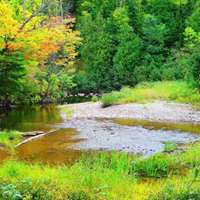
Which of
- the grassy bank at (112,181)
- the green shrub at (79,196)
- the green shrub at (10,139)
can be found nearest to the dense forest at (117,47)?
the green shrub at (10,139)

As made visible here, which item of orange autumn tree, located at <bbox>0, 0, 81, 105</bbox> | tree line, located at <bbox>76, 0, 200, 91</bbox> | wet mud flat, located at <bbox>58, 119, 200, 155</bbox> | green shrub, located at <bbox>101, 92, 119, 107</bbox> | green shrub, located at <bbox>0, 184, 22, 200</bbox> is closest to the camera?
green shrub, located at <bbox>0, 184, 22, 200</bbox>

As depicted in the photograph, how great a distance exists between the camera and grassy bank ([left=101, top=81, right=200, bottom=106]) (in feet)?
101

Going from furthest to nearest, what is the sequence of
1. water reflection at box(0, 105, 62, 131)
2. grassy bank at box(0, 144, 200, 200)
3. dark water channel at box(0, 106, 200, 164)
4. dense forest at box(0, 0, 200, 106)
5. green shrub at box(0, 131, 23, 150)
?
dense forest at box(0, 0, 200, 106)
water reflection at box(0, 105, 62, 131)
green shrub at box(0, 131, 23, 150)
dark water channel at box(0, 106, 200, 164)
grassy bank at box(0, 144, 200, 200)

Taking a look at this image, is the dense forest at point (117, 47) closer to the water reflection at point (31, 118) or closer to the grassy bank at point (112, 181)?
the water reflection at point (31, 118)

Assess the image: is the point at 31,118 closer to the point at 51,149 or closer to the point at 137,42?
the point at 51,149

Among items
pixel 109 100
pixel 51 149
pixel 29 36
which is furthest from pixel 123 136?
pixel 109 100

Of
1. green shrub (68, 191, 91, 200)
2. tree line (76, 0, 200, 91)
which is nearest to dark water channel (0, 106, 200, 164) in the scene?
green shrub (68, 191, 91, 200)

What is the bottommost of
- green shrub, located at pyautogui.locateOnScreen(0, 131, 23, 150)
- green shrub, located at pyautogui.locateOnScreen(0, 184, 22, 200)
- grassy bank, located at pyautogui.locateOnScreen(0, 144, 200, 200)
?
green shrub, located at pyautogui.locateOnScreen(0, 131, 23, 150)

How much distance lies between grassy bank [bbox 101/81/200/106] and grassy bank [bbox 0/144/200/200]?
15.6m

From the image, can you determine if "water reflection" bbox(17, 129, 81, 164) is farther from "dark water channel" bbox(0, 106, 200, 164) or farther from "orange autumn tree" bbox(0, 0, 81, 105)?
"orange autumn tree" bbox(0, 0, 81, 105)

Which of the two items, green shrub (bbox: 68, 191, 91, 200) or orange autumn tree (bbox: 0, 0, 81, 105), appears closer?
green shrub (bbox: 68, 191, 91, 200)

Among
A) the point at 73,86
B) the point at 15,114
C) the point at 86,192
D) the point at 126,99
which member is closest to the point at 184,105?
the point at 126,99

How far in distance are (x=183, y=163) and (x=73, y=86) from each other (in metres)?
28.2

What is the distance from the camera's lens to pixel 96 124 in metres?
24.2
